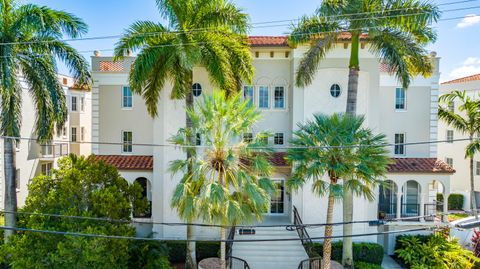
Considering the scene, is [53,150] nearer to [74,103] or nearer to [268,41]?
[74,103]

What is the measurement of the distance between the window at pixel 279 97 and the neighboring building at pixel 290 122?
0.7 inches

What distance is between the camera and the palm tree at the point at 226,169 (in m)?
12.1

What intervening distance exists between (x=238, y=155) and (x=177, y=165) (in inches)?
96.0

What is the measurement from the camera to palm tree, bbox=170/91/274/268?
1211cm

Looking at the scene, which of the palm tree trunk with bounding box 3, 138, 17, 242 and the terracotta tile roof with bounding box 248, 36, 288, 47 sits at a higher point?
the terracotta tile roof with bounding box 248, 36, 288, 47

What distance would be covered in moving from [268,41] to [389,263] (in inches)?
545

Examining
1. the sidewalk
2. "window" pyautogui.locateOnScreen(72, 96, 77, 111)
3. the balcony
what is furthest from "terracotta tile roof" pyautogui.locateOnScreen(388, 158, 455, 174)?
"window" pyautogui.locateOnScreen(72, 96, 77, 111)

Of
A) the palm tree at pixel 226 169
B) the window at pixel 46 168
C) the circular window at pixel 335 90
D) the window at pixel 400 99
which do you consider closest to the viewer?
the palm tree at pixel 226 169

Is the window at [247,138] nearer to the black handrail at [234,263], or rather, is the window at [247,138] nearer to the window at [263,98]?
the window at [263,98]

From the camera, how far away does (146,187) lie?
20.7 meters

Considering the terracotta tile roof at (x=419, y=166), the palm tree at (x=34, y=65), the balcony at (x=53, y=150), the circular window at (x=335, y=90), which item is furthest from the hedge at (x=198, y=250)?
the balcony at (x=53, y=150)

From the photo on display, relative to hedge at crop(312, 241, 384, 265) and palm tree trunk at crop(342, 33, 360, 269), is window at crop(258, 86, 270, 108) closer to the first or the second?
palm tree trunk at crop(342, 33, 360, 269)

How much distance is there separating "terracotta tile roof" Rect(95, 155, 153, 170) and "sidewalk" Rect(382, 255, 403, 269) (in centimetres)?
1356

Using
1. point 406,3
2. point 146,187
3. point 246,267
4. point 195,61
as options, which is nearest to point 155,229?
point 146,187
